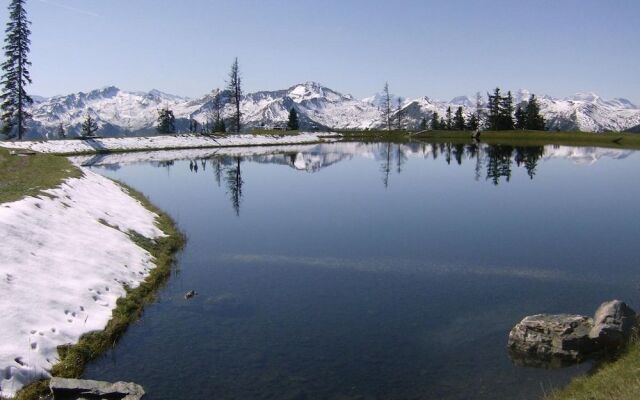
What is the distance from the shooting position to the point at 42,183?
29.5 meters

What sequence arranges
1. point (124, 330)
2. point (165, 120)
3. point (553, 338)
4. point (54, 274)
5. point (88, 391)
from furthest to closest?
point (165, 120) < point (54, 274) < point (124, 330) < point (553, 338) < point (88, 391)

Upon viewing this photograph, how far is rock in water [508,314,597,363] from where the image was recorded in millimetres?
14891

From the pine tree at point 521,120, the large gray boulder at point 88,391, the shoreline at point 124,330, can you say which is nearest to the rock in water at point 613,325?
the shoreline at point 124,330

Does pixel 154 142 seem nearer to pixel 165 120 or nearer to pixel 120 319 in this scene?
pixel 165 120

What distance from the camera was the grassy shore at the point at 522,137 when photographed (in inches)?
5059

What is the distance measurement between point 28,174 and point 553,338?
1282 inches

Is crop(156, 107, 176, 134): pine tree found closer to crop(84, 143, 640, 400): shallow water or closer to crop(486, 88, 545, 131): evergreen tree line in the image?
crop(486, 88, 545, 131): evergreen tree line

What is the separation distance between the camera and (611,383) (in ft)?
38.7

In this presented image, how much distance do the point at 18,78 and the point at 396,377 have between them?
92182 mm

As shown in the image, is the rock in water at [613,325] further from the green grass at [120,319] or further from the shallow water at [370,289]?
the green grass at [120,319]

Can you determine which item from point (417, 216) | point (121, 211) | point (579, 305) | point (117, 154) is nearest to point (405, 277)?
point (579, 305)

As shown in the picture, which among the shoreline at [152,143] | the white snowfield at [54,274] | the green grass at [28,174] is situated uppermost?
the shoreline at [152,143]

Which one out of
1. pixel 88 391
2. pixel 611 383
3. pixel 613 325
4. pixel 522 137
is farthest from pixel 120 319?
pixel 522 137

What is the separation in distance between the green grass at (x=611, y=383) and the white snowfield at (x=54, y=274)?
1318cm
